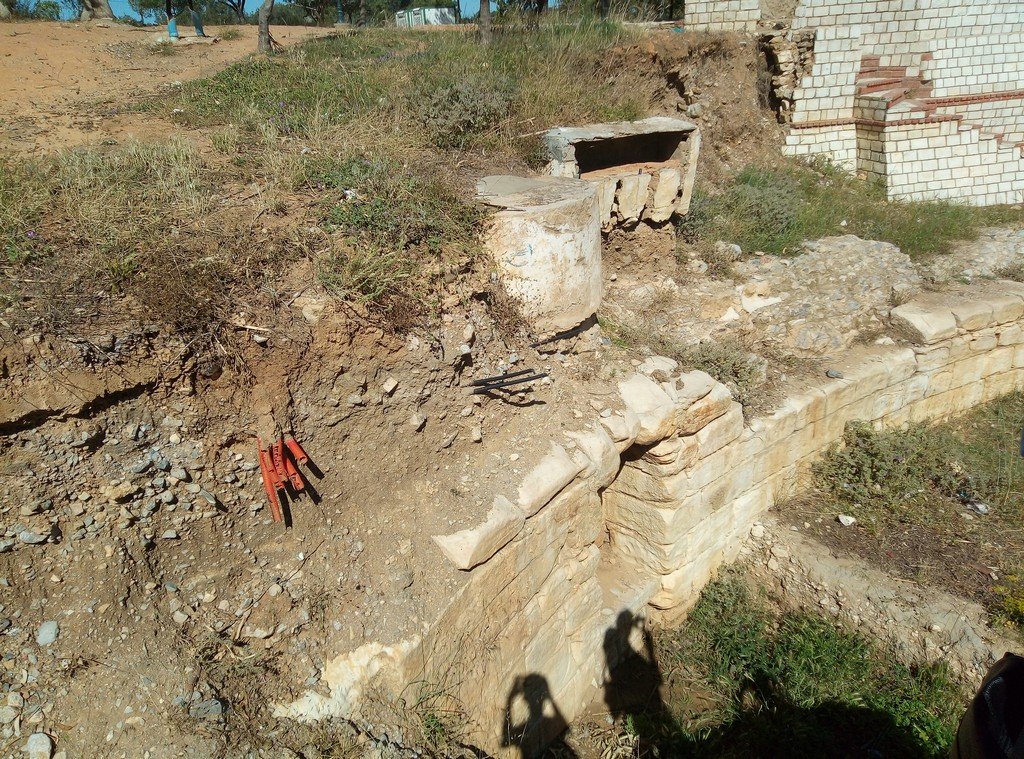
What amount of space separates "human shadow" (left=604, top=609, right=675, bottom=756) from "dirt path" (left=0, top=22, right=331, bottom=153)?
189 inches

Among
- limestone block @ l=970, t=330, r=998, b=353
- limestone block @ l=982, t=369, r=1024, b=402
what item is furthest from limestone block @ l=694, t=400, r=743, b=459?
limestone block @ l=982, t=369, r=1024, b=402

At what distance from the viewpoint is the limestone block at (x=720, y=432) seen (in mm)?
4369

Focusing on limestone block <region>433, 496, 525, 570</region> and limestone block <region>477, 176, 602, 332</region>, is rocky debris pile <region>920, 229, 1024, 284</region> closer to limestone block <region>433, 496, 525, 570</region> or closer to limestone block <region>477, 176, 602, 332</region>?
limestone block <region>477, 176, 602, 332</region>

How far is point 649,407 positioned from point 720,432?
764 mm

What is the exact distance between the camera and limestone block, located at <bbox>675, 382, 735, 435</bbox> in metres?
4.20

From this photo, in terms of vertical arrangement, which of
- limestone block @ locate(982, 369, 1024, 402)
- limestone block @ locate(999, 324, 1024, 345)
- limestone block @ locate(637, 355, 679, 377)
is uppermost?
limestone block @ locate(637, 355, 679, 377)

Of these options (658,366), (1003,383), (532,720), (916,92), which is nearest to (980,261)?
(1003,383)

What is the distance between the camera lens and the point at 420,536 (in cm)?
310

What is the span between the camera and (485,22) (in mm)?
7699

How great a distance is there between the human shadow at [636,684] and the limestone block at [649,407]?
52.8 inches

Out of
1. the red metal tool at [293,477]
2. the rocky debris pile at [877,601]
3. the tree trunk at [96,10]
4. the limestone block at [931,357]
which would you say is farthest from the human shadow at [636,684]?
the tree trunk at [96,10]

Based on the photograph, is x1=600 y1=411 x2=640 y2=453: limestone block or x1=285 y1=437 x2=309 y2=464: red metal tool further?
x1=600 y1=411 x2=640 y2=453: limestone block

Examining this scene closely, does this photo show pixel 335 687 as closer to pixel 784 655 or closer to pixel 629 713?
pixel 629 713

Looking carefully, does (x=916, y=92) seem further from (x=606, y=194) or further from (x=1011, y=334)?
(x=606, y=194)
